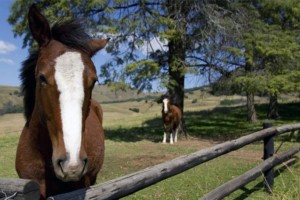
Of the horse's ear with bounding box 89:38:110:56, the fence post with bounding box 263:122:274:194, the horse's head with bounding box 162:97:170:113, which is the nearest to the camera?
the horse's ear with bounding box 89:38:110:56

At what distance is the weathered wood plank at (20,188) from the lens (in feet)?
6.75

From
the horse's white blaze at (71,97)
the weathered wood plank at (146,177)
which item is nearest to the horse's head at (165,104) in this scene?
the weathered wood plank at (146,177)

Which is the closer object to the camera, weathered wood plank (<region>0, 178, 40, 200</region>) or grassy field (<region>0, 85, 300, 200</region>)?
weathered wood plank (<region>0, 178, 40, 200</region>)

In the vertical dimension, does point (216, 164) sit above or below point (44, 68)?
below

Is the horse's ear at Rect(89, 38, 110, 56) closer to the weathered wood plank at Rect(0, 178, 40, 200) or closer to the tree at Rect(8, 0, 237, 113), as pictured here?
the weathered wood plank at Rect(0, 178, 40, 200)

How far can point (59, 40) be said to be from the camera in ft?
10.2

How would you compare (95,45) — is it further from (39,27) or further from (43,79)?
(43,79)

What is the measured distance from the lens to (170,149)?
13.3 metres

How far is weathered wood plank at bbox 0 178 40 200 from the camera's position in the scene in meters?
2.06

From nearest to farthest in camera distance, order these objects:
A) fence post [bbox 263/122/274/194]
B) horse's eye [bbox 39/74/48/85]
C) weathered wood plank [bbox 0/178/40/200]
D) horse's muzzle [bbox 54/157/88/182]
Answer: weathered wood plank [bbox 0/178/40/200], horse's muzzle [bbox 54/157/88/182], horse's eye [bbox 39/74/48/85], fence post [bbox 263/122/274/194]

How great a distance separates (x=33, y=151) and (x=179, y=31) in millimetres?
12324

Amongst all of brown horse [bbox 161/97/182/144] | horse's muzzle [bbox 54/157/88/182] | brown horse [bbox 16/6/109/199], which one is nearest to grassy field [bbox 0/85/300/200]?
brown horse [bbox 161/97/182/144]

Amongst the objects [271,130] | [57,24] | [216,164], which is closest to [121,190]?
[57,24]

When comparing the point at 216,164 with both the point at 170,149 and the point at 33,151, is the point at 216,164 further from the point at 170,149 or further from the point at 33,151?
the point at 33,151
